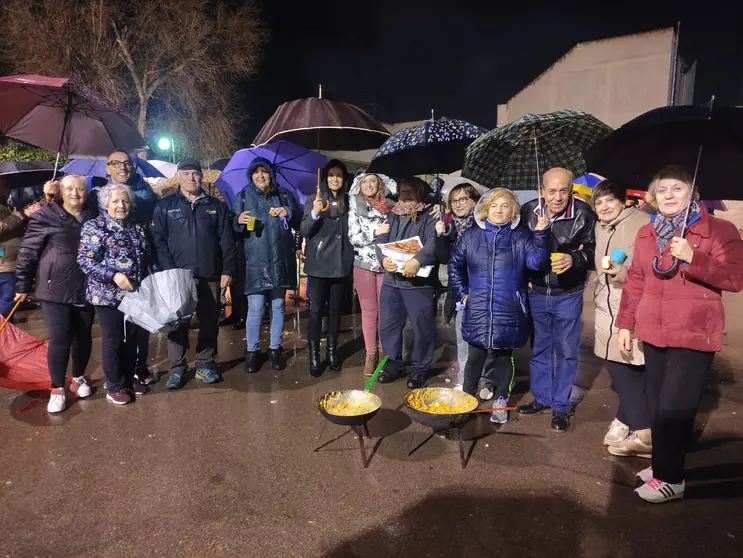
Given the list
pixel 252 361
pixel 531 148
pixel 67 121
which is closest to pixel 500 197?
pixel 531 148

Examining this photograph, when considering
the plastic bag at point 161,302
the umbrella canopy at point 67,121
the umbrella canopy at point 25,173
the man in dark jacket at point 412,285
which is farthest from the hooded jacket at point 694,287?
the umbrella canopy at point 25,173

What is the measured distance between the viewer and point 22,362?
15.8ft

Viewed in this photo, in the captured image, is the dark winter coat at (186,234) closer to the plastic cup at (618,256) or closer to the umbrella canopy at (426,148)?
the umbrella canopy at (426,148)

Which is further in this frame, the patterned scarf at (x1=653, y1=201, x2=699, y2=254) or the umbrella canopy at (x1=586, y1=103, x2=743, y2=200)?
the patterned scarf at (x1=653, y1=201, x2=699, y2=254)

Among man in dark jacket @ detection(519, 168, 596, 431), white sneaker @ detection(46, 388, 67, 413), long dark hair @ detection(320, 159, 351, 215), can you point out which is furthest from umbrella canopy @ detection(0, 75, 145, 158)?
man in dark jacket @ detection(519, 168, 596, 431)

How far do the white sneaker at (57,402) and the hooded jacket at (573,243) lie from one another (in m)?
4.48

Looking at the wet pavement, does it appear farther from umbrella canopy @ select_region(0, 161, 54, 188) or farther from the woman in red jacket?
umbrella canopy @ select_region(0, 161, 54, 188)

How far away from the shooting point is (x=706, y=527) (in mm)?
2855

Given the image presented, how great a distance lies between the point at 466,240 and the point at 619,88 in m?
22.0

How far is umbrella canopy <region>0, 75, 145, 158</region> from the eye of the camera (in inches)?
192

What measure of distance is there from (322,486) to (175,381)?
94.8 inches

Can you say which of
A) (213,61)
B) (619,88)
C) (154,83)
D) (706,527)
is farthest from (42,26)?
(619,88)

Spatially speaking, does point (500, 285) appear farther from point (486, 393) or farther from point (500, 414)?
point (486, 393)

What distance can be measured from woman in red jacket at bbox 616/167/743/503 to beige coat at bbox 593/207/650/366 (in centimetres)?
38
